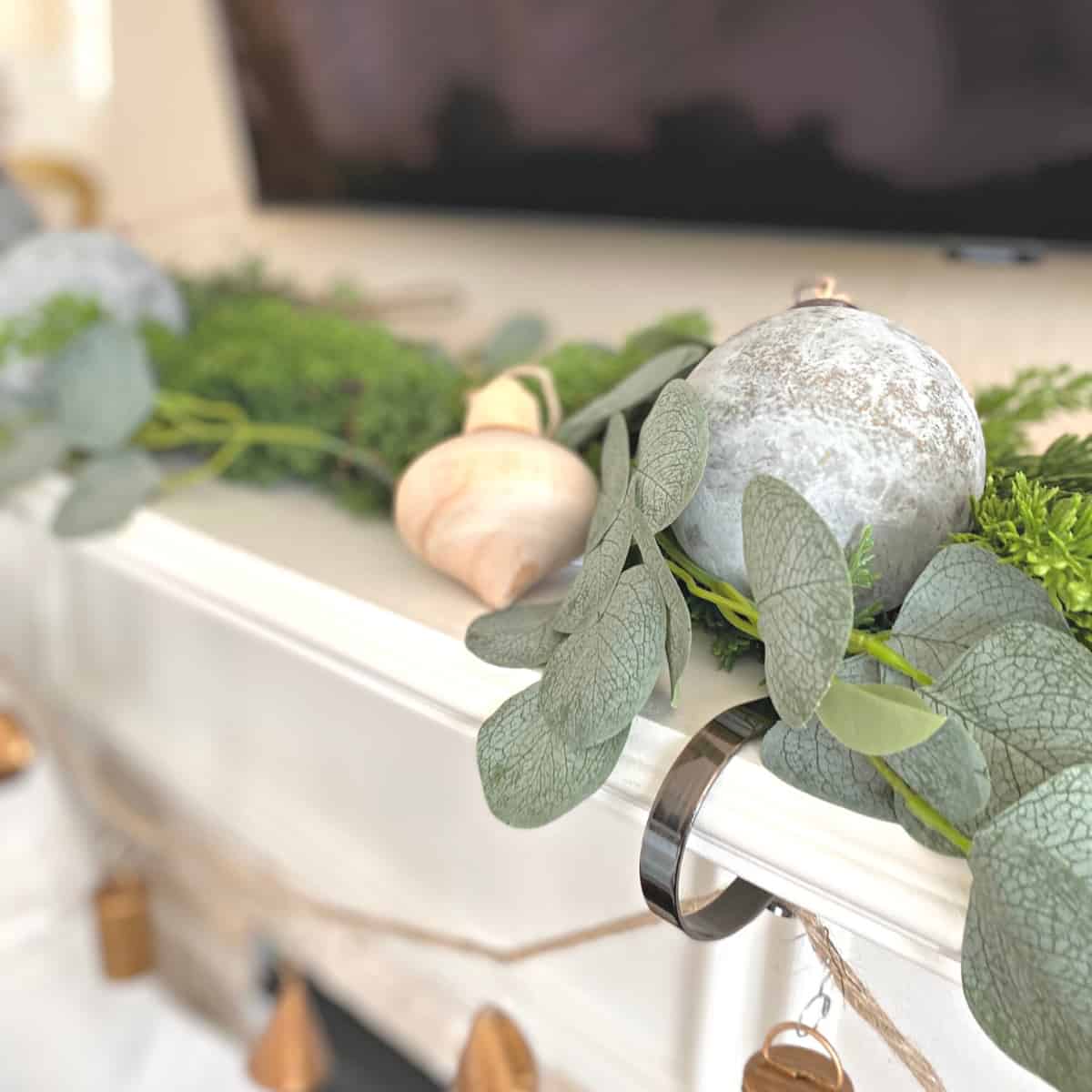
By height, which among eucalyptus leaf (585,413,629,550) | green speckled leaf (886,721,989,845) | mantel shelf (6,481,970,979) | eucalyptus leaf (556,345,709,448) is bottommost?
mantel shelf (6,481,970,979)

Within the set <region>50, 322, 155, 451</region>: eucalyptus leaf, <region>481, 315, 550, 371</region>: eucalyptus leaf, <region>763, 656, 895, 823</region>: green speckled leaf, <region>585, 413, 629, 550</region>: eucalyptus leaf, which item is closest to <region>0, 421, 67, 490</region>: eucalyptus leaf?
<region>50, 322, 155, 451</region>: eucalyptus leaf

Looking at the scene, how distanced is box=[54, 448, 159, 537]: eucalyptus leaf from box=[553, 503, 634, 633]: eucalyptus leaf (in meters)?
0.33

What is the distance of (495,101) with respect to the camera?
82cm

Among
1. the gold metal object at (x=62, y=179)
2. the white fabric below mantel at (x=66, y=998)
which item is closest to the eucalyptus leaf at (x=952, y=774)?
the white fabric below mantel at (x=66, y=998)

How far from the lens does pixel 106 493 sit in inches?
22.5

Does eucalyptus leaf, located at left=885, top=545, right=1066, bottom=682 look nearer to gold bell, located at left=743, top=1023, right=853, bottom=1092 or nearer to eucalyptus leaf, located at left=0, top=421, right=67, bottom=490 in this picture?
gold bell, located at left=743, top=1023, right=853, bottom=1092

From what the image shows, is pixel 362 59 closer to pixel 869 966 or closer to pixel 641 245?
pixel 641 245

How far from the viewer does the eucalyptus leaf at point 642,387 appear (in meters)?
0.39

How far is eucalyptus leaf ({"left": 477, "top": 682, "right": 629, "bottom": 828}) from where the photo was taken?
30cm

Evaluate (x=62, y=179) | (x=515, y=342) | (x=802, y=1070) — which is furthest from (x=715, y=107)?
(x=62, y=179)

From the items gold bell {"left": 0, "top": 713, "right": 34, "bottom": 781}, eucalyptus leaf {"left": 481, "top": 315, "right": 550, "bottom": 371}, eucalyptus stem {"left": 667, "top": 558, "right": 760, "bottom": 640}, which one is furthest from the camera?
gold bell {"left": 0, "top": 713, "right": 34, "bottom": 781}

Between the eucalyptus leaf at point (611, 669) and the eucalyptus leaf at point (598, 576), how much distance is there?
1cm

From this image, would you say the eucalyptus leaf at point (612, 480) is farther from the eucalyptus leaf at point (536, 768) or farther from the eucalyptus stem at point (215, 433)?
the eucalyptus stem at point (215, 433)

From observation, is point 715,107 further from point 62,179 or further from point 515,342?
point 62,179
